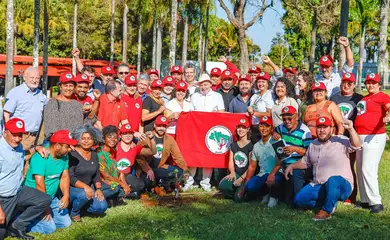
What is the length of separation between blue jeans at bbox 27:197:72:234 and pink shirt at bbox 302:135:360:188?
3642mm

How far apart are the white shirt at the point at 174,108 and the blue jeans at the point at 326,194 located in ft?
9.21

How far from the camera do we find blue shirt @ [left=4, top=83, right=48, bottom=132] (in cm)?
761

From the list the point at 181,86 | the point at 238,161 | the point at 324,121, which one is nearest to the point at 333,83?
the point at 324,121

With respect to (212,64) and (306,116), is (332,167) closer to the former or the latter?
(306,116)

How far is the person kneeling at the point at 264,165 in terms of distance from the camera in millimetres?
8328

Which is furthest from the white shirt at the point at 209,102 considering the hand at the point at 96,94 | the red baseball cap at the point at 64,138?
the red baseball cap at the point at 64,138

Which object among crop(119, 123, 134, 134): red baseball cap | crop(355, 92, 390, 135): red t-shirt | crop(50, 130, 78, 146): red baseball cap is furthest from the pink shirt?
crop(50, 130, 78, 146): red baseball cap

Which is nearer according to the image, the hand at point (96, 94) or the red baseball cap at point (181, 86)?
the hand at point (96, 94)

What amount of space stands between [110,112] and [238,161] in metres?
2.34

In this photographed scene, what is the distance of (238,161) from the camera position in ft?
29.7

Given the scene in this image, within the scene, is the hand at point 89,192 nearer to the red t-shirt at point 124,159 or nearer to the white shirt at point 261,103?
the red t-shirt at point 124,159

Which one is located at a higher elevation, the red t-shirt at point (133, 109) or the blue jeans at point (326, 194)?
the red t-shirt at point (133, 109)

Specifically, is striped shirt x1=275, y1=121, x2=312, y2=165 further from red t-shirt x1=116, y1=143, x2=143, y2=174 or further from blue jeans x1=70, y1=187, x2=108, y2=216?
blue jeans x1=70, y1=187, x2=108, y2=216

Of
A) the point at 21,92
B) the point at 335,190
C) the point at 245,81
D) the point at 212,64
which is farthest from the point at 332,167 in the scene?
the point at 212,64
